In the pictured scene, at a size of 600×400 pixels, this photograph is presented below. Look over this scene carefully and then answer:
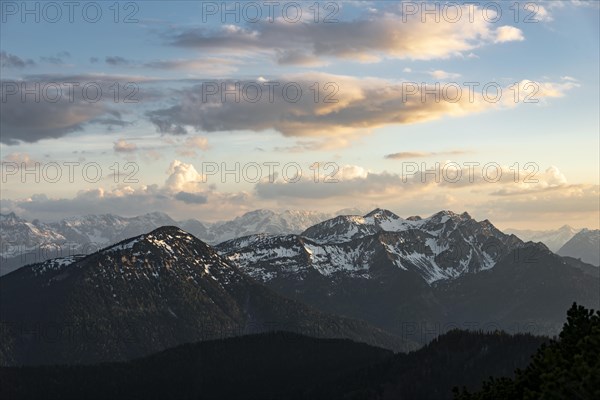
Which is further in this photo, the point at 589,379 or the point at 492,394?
the point at 492,394

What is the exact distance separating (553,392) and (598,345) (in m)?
7.98

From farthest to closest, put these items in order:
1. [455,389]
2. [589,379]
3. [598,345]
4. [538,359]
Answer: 1. [455,389]
2. [538,359]
3. [598,345]
4. [589,379]

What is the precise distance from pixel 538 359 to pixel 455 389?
13.3 metres

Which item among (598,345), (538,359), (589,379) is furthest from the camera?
(538,359)

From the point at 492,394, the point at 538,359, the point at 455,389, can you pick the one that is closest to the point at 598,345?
the point at 538,359

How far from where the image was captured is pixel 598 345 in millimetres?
75125

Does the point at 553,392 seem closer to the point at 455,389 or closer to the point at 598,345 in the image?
the point at 598,345

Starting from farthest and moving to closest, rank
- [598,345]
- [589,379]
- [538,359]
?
[538,359] < [598,345] < [589,379]

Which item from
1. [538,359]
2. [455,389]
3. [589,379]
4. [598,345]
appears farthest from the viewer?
[455,389]

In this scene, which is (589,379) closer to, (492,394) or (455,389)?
(492,394)

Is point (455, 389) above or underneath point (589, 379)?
underneath

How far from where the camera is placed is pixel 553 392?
2776 inches

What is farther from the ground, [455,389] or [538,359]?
[538,359]

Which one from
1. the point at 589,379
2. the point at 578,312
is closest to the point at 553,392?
the point at 589,379
